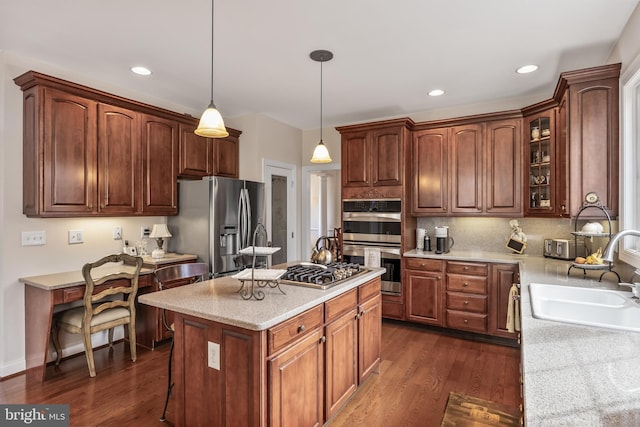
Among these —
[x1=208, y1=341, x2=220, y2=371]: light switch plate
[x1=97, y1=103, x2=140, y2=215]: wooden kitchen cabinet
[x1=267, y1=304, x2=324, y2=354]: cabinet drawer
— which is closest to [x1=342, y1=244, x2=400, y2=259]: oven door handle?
[x1=267, y1=304, x2=324, y2=354]: cabinet drawer

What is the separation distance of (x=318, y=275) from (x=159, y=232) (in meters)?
2.29

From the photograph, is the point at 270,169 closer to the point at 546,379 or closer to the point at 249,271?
the point at 249,271

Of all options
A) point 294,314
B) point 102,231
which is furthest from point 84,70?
point 294,314

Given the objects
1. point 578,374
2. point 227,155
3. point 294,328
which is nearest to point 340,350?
point 294,328

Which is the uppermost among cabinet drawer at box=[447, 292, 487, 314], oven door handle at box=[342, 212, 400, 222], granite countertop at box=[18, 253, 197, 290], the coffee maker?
oven door handle at box=[342, 212, 400, 222]

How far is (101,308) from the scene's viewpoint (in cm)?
290

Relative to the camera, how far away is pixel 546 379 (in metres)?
0.98

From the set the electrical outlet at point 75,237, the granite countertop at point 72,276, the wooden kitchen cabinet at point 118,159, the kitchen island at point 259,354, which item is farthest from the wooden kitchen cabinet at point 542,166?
the electrical outlet at point 75,237

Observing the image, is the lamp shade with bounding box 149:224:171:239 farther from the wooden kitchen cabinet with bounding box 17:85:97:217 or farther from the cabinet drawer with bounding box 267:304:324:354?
the cabinet drawer with bounding box 267:304:324:354

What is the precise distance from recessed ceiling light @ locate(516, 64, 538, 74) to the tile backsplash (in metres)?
1.53

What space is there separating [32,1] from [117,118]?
4.19ft

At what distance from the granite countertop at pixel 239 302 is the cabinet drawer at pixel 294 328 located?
0.06m

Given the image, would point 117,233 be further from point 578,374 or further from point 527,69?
point 527,69

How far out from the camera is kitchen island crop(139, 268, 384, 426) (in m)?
1.59
